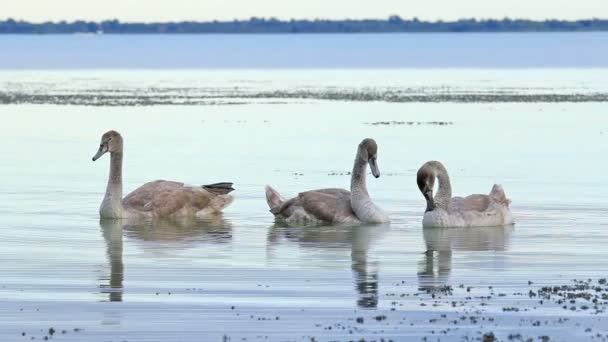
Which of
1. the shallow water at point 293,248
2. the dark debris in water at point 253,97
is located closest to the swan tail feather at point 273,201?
the shallow water at point 293,248

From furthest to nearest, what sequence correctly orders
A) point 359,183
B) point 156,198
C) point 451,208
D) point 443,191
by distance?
1. point 156,198
2. point 359,183
3. point 451,208
4. point 443,191

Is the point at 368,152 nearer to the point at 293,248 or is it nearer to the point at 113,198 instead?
the point at 113,198

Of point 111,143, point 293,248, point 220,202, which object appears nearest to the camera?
point 293,248

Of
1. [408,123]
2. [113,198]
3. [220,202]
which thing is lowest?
[220,202]

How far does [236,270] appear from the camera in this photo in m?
17.4

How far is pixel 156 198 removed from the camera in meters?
23.3

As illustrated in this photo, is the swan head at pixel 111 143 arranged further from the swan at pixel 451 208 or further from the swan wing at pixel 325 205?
the swan at pixel 451 208

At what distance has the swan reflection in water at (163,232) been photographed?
65.0 feet

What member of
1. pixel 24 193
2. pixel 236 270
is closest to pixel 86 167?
pixel 24 193

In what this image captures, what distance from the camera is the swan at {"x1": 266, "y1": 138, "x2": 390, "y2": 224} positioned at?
2228 centimetres

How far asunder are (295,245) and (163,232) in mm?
2333

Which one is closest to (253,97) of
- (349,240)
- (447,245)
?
(349,240)

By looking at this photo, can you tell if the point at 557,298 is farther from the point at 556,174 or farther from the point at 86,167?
the point at 86,167

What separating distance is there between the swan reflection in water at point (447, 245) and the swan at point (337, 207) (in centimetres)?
107
